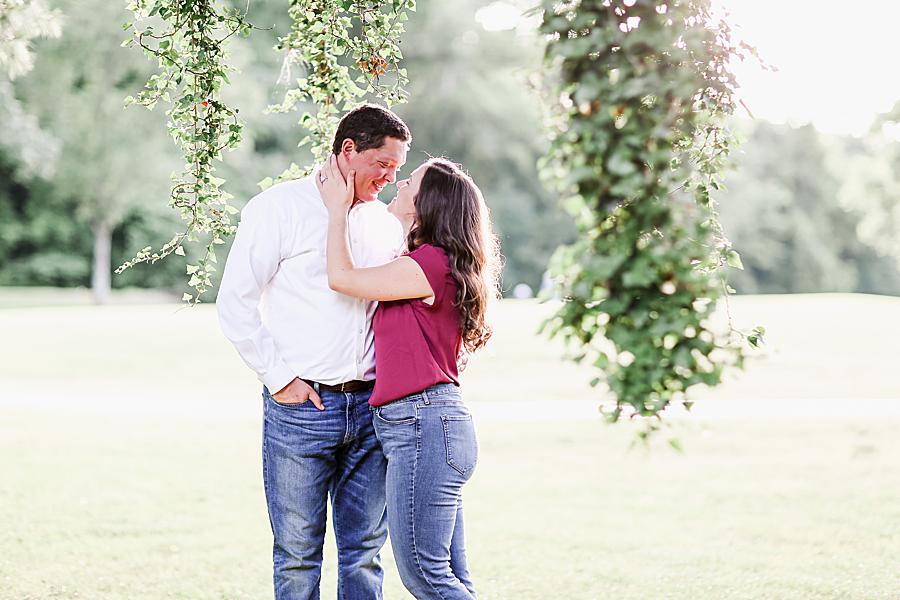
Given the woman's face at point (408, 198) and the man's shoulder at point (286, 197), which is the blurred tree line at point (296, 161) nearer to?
the man's shoulder at point (286, 197)

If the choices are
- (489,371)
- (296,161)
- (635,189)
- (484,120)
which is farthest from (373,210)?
(484,120)

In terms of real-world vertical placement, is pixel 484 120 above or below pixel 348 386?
above

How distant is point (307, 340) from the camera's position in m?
3.40

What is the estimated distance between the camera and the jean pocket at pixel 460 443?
3.15 m

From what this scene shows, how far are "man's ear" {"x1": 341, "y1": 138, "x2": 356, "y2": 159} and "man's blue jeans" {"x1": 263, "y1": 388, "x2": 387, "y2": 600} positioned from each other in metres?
0.77

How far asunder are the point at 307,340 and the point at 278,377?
0.15m

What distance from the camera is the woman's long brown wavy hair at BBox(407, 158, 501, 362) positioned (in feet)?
10.5

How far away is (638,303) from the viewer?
232cm

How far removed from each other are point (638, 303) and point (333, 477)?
5.25 ft

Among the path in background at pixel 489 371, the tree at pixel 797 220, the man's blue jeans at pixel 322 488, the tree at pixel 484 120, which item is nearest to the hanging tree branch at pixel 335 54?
the man's blue jeans at pixel 322 488

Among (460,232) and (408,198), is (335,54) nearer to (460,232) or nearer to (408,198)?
(408,198)

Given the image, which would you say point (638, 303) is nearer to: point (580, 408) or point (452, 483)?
point (452, 483)

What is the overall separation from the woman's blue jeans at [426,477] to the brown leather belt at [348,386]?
214mm

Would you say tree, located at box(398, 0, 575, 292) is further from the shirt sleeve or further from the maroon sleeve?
the maroon sleeve
